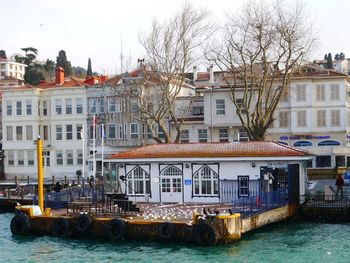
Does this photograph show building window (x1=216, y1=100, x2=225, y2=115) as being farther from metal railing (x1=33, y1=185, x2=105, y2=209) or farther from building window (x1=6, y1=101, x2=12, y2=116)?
metal railing (x1=33, y1=185, x2=105, y2=209)

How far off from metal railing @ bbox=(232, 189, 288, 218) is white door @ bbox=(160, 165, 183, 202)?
5056mm

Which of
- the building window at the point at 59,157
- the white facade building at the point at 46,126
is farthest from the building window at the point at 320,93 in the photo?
the building window at the point at 59,157

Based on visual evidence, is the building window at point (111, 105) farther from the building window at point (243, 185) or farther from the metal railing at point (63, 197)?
the building window at point (243, 185)

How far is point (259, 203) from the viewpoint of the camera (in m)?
30.8

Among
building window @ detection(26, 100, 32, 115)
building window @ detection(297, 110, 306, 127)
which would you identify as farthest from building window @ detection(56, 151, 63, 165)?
building window @ detection(297, 110, 306, 127)

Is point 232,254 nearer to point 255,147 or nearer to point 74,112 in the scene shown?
point 255,147

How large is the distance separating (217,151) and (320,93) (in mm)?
22795

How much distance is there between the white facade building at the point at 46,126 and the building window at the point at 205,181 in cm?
2803

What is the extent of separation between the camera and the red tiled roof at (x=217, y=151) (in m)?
34.5

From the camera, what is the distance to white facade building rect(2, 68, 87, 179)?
203ft

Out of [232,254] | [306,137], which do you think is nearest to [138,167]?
[232,254]

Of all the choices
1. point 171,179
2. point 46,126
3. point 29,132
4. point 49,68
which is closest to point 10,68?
point 49,68

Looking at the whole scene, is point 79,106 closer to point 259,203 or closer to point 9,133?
point 9,133

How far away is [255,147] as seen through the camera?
35781 mm
